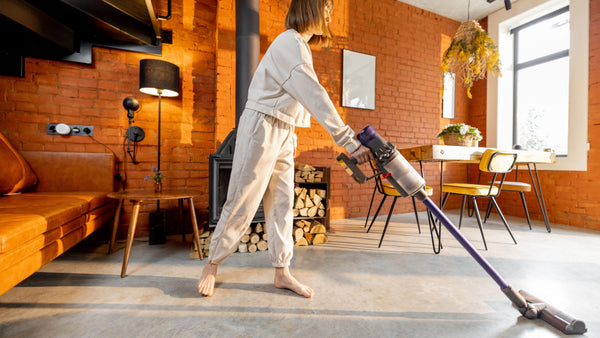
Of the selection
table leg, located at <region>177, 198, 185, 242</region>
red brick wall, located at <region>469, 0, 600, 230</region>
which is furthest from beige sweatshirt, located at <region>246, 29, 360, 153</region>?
red brick wall, located at <region>469, 0, 600, 230</region>

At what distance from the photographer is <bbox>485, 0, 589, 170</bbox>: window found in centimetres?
335

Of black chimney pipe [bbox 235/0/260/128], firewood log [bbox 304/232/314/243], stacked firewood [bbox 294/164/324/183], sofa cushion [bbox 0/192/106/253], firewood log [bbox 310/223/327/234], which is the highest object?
black chimney pipe [bbox 235/0/260/128]

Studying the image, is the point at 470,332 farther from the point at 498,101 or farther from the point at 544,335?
the point at 498,101

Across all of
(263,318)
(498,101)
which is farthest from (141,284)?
(498,101)

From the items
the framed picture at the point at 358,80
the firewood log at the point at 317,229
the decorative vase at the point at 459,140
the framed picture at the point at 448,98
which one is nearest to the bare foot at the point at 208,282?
the firewood log at the point at 317,229

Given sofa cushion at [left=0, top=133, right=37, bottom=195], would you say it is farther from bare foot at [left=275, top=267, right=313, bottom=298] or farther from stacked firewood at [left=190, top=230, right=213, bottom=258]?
bare foot at [left=275, top=267, right=313, bottom=298]

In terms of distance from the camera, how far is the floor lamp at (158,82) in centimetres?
231

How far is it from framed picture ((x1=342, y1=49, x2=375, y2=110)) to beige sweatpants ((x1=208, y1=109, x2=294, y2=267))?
2.43 meters

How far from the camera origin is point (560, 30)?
385 centimetres

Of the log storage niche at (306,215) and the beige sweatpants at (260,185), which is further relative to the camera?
the log storage niche at (306,215)

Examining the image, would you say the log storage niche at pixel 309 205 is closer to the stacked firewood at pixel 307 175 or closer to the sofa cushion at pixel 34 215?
the stacked firewood at pixel 307 175

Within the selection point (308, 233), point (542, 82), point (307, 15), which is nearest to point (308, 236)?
point (308, 233)

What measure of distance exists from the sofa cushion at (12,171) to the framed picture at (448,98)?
204 inches

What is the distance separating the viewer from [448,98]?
4.46 meters
